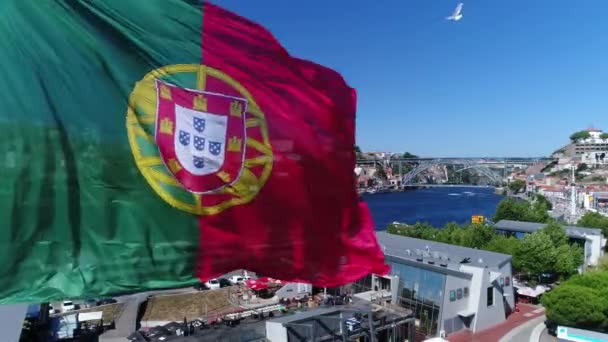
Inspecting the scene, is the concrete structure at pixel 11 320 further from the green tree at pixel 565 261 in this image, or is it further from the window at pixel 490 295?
the green tree at pixel 565 261

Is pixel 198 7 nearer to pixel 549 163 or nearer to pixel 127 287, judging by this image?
pixel 127 287

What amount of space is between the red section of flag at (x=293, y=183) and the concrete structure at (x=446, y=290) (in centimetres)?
2000

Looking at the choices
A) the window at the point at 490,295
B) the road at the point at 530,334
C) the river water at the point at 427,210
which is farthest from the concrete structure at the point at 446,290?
the river water at the point at 427,210

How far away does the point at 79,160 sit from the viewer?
12.2 feet

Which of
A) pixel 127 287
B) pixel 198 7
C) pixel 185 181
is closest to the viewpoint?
pixel 127 287

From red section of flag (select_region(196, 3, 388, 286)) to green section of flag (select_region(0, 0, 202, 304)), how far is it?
495 mm

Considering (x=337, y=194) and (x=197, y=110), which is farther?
(x=337, y=194)

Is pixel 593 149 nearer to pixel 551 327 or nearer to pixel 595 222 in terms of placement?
pixel 595 222

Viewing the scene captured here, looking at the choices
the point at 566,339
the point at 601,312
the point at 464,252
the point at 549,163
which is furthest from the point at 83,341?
the point at 549,163

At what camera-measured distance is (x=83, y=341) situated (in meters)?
14.9

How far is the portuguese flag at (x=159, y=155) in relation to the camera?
3.47 metres

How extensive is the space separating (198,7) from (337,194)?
259cm

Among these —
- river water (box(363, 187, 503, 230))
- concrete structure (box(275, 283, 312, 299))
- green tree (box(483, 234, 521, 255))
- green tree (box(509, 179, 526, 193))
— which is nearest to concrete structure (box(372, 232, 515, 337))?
concrete structure (box(275, 283, 312, 299))

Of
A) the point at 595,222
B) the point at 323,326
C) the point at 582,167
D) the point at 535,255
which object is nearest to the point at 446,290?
the point at 323,326
